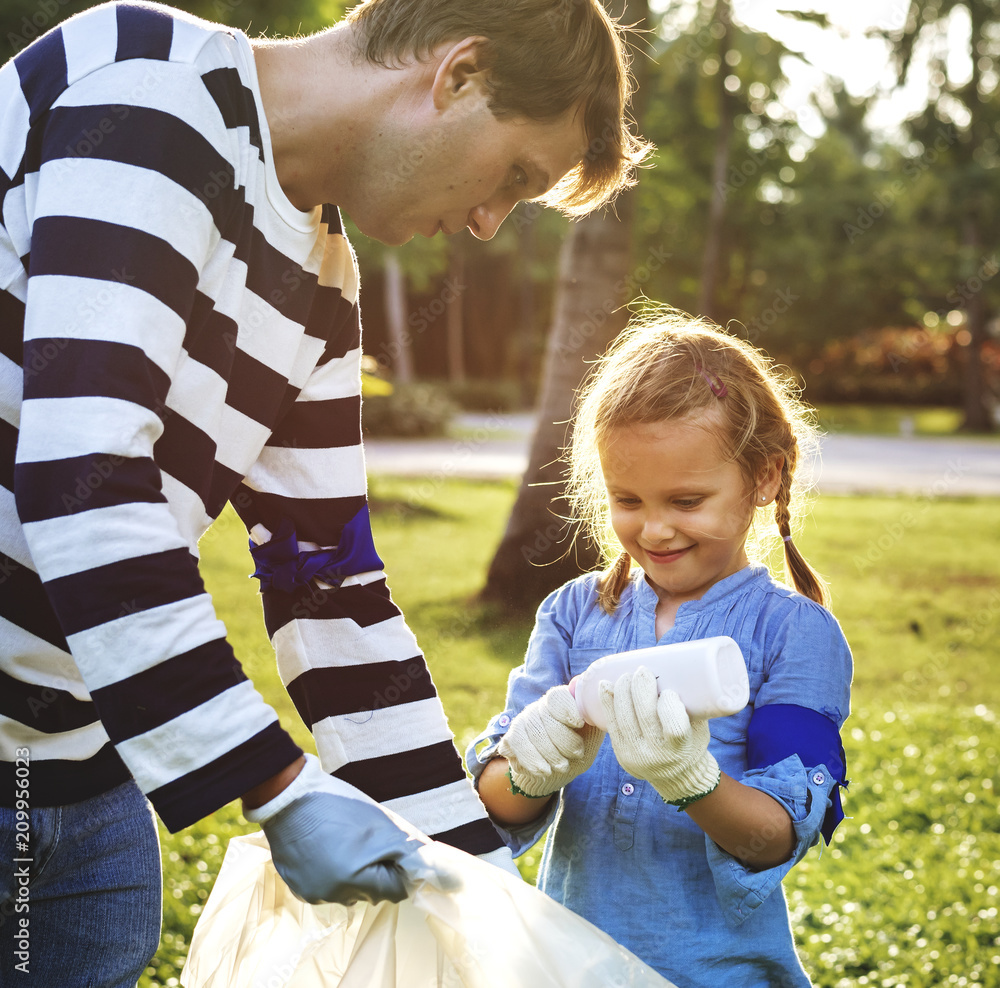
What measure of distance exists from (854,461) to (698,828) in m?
16.5

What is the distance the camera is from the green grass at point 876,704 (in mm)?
3307

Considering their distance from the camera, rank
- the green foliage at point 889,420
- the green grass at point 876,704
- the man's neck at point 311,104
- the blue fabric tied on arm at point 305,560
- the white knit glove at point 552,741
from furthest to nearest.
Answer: the green foliage at point 889,420, the green grass at point 876,704, the blue fabric tied on arm at point 305,560, the white knit glove at point 552,741, the man's neck at point 311,104

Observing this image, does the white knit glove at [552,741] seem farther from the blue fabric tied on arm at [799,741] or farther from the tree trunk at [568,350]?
the tree trunk at [568,350]

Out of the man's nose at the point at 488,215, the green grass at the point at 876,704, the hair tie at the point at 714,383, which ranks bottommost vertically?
the green grass at the point at 876,704

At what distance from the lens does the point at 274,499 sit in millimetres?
1765

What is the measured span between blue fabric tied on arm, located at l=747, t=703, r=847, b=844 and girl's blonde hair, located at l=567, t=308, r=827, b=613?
0.38 m

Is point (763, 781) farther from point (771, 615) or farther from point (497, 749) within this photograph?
point (497, 749)

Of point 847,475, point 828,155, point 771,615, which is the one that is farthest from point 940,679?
point 828,155

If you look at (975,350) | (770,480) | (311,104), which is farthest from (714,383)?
(975,350)

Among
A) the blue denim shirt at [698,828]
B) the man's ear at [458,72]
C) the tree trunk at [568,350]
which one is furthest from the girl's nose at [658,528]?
the tree trunk at [568,350]

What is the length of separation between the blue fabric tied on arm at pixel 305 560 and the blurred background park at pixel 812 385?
5.91 ft

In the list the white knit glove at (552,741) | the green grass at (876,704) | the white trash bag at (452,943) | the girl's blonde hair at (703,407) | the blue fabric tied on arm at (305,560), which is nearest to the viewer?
the white trash bag at (452,943)

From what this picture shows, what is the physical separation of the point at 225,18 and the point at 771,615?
946 centimetres

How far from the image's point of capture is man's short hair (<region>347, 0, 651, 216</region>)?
1.44 meters
